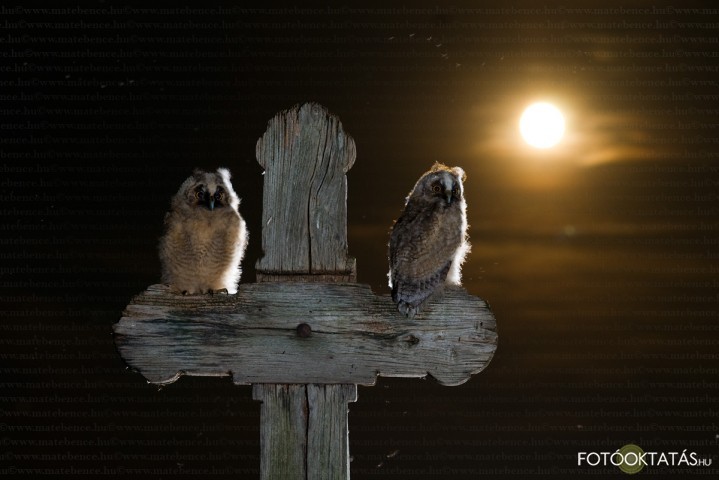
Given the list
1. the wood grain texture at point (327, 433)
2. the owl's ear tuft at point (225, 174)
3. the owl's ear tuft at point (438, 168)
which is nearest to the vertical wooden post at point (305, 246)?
the wood grain texture at point (327, 433)

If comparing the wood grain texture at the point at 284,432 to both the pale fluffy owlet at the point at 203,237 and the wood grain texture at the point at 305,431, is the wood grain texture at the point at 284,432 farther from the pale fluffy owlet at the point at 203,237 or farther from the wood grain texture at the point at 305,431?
the pale fluffy owlet at the point at 203,237

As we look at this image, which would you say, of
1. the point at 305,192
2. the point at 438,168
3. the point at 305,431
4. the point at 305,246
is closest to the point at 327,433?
the point at 305,431

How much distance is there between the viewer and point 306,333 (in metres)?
2.61

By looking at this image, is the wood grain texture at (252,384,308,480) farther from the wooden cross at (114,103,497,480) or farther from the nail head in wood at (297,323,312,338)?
the nail head in wood at (297,323,312,338)

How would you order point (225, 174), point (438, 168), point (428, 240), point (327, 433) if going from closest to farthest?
point (327, 433) < point (428, 240) < point (438, 168) < point (225, 174)

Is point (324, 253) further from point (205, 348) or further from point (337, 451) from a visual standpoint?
point (337, 451)

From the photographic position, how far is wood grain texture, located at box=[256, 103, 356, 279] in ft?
8.72

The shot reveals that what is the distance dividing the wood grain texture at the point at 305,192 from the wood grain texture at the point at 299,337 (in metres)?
0.10

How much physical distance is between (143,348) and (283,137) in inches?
37.5

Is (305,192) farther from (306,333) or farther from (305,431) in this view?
(305,431)

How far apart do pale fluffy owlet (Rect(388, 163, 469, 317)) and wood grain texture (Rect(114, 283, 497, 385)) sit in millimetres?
102

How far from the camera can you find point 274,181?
2.71 meters

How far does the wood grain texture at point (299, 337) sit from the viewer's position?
8.55ft

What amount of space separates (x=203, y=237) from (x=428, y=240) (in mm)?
1434
